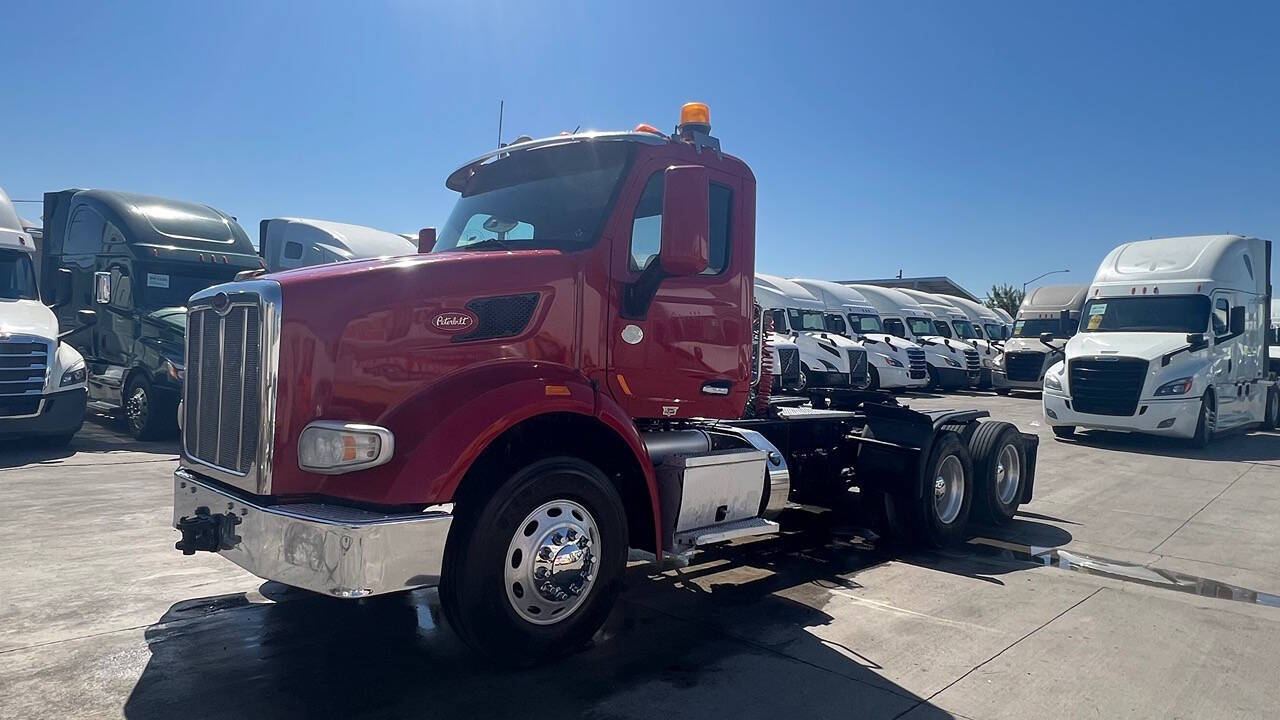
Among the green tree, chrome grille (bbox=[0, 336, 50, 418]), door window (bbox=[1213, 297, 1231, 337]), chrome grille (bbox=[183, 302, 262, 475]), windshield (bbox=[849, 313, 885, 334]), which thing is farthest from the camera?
the green tree

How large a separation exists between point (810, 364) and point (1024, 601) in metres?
14.4

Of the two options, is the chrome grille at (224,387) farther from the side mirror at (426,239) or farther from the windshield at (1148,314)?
the windshield at (1148,314)

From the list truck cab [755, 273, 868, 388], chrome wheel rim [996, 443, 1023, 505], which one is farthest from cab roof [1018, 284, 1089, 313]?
chrome wheel rim [996, 443, 1023, 505]

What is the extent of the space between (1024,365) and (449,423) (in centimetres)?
2368

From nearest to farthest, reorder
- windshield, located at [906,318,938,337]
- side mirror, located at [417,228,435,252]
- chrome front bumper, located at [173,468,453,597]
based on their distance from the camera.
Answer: chrome front bumper, located at [173,468,453,597] < side mirror, located at [417,228,435,252] < windshield, located at [906,318,938,337]

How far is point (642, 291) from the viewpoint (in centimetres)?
469

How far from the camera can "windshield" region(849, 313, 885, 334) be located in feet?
82.2

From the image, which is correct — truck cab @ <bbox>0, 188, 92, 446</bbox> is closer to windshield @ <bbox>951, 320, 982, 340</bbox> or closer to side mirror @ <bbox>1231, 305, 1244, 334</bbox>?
side mirror @ <bbox>1231, 305, 1244, 334</bbox>

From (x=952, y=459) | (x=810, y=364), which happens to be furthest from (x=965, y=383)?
(x=952, y=459)

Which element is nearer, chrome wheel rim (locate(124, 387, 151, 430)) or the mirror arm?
the mirror arm

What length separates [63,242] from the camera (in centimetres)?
1339

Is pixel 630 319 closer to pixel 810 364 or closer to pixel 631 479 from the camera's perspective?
pixel 631 479

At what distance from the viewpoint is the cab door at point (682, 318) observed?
468 cm

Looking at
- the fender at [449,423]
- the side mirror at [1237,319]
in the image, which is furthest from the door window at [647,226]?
the side mirror at [1237,319]
